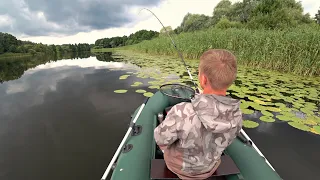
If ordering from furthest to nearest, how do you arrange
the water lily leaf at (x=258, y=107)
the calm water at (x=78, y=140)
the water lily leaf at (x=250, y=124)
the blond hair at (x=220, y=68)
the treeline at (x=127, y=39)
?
the treeline at (x=127, y=39) → the water lily leaf at (x=258, y=107) → the water lily leaf at (x=250, y=124) → the calm water at (x=78, y=140) → the blond hair at (x=220, y=68)

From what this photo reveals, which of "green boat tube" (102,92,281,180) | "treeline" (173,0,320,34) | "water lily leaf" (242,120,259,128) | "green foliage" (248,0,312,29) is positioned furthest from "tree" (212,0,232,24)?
"green boat tube" (102,92,281,180)

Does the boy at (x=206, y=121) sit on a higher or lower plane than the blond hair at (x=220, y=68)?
lower

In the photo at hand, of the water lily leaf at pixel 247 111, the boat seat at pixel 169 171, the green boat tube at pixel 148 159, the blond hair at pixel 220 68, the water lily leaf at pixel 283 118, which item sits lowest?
the water lily leaf at pixel 283 118

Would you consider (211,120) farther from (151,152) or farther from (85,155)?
(85,155)

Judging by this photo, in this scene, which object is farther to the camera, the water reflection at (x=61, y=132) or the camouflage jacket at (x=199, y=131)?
the water reflection at (x=61, y=132)

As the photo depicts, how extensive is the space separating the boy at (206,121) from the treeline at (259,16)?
8.36 meters

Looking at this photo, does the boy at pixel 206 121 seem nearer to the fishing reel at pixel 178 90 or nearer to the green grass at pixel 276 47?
the fishing reel at pixel 178 90

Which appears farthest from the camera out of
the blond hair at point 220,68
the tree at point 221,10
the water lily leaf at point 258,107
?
the tree at point 221,10

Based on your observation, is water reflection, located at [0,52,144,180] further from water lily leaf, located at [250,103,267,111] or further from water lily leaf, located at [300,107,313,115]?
water lily leaf, located at [300,107,313,115]

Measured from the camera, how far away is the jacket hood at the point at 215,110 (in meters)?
0.85

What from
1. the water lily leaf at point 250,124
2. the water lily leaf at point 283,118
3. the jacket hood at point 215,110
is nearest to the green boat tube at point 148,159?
the jacket hood at point 215,110

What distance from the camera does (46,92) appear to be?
203 inches

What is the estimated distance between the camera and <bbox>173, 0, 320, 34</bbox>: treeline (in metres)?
16.6

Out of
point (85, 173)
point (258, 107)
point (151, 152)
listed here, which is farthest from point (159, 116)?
point (258, 107)
